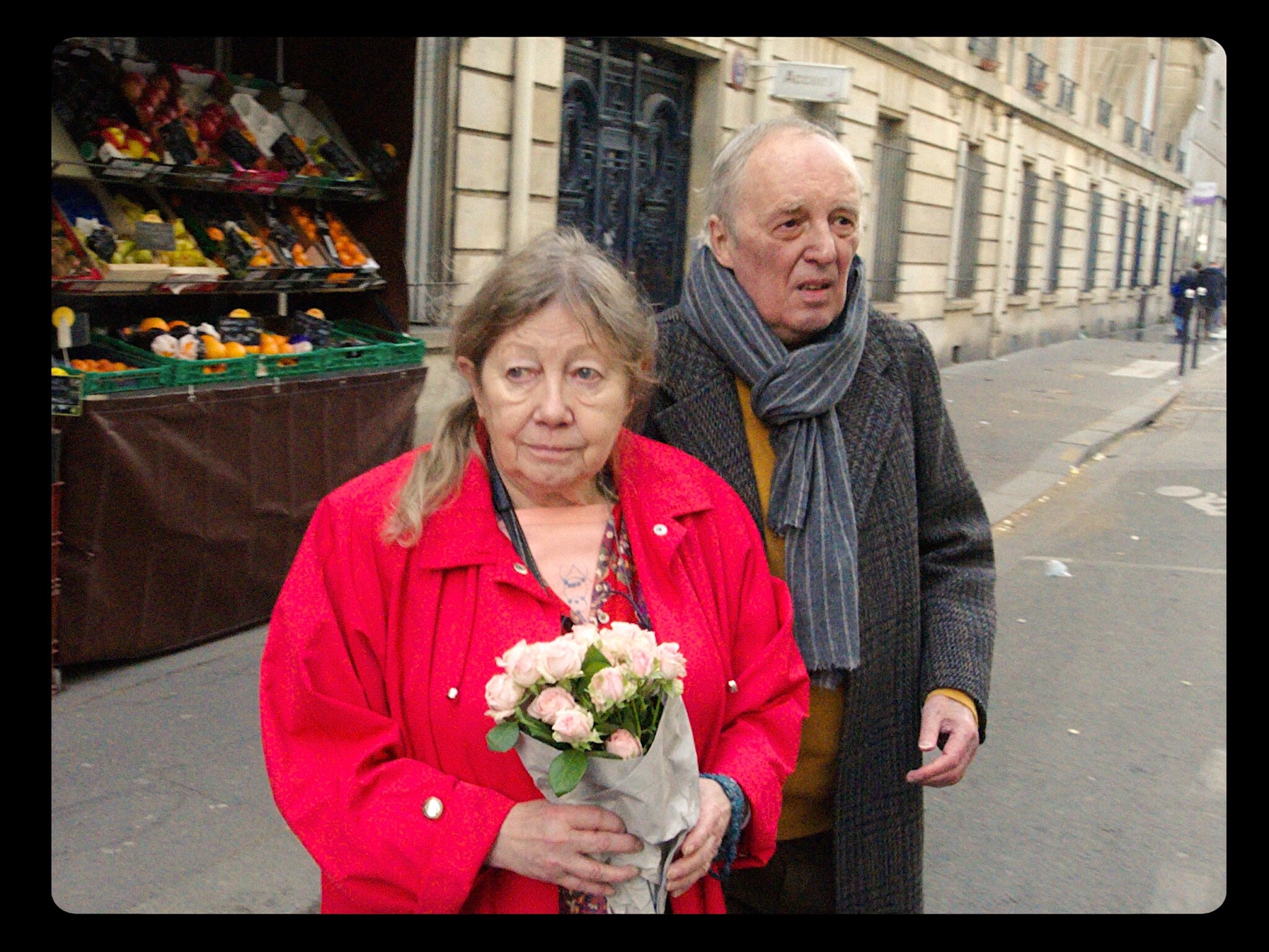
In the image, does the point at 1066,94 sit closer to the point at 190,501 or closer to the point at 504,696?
the point at 190,501

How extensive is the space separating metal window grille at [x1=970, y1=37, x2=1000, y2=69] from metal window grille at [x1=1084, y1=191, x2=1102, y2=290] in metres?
9.88

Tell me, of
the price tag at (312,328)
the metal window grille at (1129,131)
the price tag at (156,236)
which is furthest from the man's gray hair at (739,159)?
the metal window grille at (1129,131)

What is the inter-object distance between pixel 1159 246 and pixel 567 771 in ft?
128

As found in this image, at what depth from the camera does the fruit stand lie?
15.4 ft

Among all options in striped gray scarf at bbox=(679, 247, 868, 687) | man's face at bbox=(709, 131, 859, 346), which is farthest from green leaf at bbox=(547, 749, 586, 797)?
man's face at bbox=(709, 131, 859, 346)

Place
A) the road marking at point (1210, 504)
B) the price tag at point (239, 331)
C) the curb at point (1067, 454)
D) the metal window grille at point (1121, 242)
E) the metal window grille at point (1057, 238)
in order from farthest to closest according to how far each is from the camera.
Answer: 1. the metal window grille at point (1121, 242)
2. the metal window grille at point (1057, 238)
3. the road marking at point (1210, 504)
4. the curb at point (1067, 454)
5. the price tag at point (239, 331)

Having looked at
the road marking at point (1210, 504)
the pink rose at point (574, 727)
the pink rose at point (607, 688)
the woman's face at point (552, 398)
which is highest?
the woman's face at point (552, 398)

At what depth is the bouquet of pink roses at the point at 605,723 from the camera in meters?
1.54

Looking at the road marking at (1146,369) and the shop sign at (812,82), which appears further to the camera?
the road marking at (1146,369)

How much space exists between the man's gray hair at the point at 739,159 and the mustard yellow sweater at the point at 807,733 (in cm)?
33

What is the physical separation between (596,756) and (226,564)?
4.03 metres

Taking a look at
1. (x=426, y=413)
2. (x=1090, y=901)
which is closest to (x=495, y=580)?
(x=1090, y=901)

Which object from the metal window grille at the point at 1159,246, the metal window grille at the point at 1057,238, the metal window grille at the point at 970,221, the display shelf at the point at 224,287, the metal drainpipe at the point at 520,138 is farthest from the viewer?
the metal window grille at the point at 1159,246

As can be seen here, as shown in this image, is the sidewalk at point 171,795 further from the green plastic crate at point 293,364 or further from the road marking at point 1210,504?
the road marking at point 1210,504
